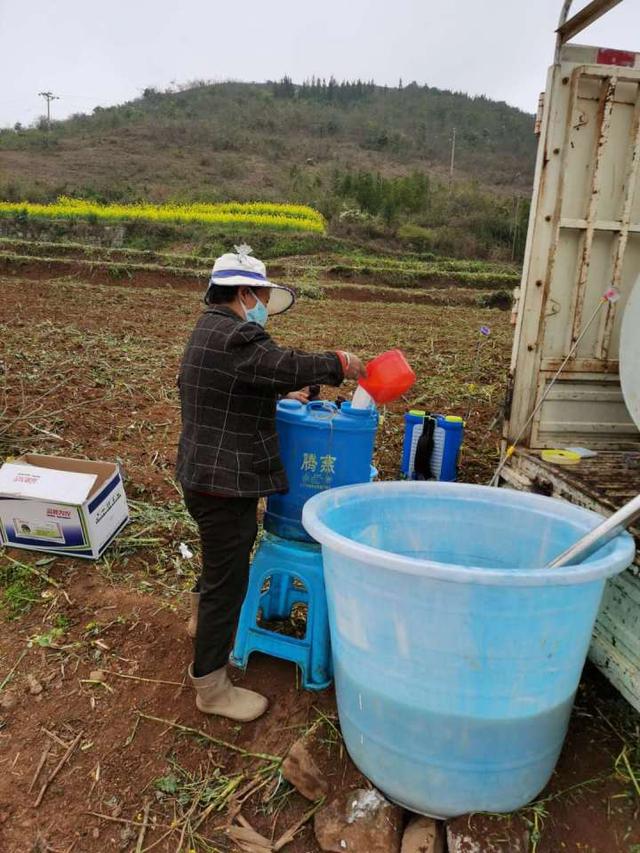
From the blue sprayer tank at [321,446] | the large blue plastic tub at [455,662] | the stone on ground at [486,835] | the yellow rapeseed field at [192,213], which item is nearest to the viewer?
the large blue plastic tub at [455,662]

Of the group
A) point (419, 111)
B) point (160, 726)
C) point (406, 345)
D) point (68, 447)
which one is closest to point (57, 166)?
point (406, 345)

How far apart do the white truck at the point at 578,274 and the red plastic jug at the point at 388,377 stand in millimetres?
966

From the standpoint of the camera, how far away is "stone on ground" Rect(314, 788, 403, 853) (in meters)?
1.68

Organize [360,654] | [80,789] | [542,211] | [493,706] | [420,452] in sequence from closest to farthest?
1. [493,706]
2. [360,654]
3. [80,789]
4. [542,211]
5. [420,452]

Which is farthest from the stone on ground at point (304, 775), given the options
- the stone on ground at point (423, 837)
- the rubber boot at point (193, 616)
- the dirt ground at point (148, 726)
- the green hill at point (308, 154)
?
the green hill at point (308, 154)

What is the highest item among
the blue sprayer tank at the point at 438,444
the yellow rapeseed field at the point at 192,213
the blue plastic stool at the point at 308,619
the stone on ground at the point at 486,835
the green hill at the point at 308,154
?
the green hill at the point at 308,154

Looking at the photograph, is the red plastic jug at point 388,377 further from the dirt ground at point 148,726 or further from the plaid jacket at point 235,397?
the dirt ground at point 148,726

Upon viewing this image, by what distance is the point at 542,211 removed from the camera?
285 cm

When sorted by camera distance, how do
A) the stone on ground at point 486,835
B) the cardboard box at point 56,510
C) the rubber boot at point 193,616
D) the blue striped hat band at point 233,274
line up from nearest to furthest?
the stone on ground at point 486,835 < the blue striped hat band at point 233,274 < the rubber boot at point 193,616 < the cardboard box at point 56,510

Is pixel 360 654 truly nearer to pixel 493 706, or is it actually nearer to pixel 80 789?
pixel 493 706

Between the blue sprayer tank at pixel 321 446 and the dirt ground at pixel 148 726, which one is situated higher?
the blue sprayer tank at pixel 321 446

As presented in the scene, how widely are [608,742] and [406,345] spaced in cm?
734

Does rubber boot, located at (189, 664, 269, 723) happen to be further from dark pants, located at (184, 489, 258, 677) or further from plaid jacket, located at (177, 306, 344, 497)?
plaid jacket, located at (177, 306, 344, 497)

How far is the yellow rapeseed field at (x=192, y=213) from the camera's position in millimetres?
21547
